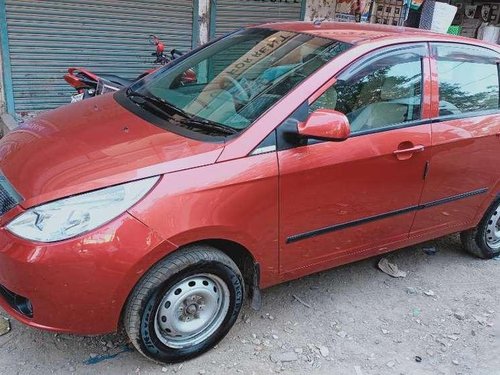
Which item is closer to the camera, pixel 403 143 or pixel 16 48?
pixel 403 143

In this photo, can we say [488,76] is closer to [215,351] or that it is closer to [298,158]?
[298,158]

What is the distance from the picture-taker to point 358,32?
3139 mm

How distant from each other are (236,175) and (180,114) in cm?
62

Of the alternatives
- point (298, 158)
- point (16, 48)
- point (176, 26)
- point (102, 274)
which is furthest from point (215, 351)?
point (176, 26)

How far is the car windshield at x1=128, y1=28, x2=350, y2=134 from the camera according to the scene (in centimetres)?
276

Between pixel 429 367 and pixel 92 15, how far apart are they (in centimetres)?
517

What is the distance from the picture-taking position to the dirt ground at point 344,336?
2.67 m

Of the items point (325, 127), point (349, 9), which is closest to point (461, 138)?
point (325, 127)

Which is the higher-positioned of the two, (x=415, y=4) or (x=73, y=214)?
(x=415, y=4)

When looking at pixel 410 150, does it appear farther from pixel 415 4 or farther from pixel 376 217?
pixel 415 4

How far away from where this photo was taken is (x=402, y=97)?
312 cm

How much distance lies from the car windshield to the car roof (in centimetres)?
8

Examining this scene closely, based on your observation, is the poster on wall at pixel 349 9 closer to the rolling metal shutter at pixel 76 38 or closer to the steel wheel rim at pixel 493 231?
the rolling metal shutter at pixel 76 38

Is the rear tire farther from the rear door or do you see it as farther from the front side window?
the front side window
